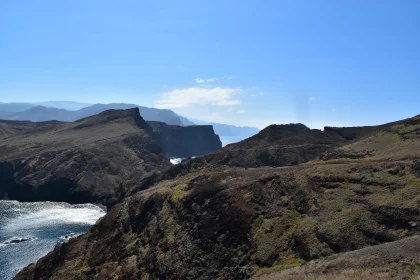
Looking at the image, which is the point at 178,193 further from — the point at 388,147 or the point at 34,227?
the point at 34,227

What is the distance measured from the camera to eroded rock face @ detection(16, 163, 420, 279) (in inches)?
1731

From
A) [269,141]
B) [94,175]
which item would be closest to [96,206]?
[94,175]

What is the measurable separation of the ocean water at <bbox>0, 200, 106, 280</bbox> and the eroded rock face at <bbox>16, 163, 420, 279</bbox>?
20532 millimetres

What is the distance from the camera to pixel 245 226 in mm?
52281

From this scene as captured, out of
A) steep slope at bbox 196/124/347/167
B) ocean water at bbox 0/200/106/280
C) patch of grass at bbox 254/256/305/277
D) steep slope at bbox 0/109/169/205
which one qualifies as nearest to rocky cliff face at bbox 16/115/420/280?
patch of grass at bbox 254/256/305/277

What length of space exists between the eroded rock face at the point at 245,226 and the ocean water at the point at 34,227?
20532 millimetres

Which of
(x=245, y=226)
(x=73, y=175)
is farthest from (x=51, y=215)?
(x=245, y=226)

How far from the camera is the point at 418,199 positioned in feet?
148

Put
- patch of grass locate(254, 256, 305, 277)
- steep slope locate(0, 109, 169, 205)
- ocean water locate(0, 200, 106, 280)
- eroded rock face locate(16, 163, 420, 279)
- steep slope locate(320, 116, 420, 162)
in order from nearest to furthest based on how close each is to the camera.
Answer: patch of grass locate(254, 256, 305, 277) < eroded rock face locate(16, 163, 420, 279) < steep slope locate(320, 116, 420, 162) < ocean water locate(0, 200, 106, 280) < steep slope locate(0, 109, 169, 205)

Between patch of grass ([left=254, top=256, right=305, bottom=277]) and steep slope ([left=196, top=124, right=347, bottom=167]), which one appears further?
steep slope ([left=196, top=124, right=347, bottom=167])

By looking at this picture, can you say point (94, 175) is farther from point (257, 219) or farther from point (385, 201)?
point (385, 201)

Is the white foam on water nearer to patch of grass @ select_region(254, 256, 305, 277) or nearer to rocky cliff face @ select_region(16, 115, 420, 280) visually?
rocky cliff face @ select_region(16, 115, 420, 280)

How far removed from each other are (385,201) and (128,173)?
488 ft

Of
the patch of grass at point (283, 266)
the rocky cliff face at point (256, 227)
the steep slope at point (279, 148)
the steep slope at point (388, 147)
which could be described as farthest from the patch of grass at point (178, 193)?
the steep slope at point (279, 148)
